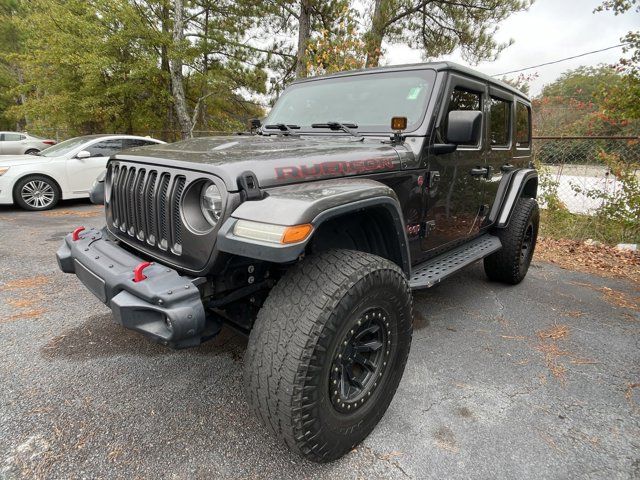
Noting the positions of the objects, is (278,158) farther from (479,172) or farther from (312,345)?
(479,172)

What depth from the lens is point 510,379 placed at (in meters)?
2.44

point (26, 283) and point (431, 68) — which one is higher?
point (431, 68)

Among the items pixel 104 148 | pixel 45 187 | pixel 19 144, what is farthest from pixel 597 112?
pixel 19 144

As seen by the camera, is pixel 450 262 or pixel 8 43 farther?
pixel 8 43

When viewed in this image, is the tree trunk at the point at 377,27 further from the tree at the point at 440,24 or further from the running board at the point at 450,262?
the running board at the point at 450,262

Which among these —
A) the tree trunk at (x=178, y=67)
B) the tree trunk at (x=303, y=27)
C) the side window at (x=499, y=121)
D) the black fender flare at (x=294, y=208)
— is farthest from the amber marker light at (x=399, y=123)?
the tree trunk at (x=178, y=67)

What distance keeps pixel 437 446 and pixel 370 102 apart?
224 cm

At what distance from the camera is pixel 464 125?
2328 mm

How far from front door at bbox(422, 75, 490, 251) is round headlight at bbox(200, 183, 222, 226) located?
1497mm

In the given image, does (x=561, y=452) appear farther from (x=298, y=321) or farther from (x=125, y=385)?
(x=125, y=385)

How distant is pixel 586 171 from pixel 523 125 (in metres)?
3.56

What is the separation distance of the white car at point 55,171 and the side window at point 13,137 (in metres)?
11.0

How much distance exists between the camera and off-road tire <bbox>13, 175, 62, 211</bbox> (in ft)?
22.1

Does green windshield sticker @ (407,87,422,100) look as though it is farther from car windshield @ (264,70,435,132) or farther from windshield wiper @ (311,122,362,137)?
windshield wiper @ (311,122,362,137)
